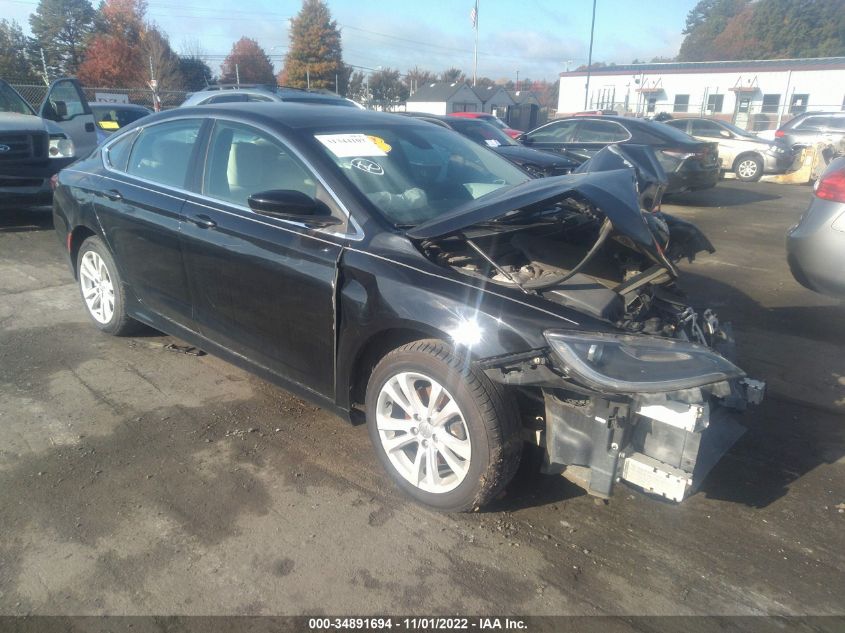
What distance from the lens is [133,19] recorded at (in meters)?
49.2

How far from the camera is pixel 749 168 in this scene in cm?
1560

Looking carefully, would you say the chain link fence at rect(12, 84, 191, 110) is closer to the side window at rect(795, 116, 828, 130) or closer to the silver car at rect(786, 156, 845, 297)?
the silver car at rect(786, 156, 845, 297)

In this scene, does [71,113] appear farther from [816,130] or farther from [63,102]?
[816,130]

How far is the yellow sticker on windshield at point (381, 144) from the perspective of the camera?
140 inches

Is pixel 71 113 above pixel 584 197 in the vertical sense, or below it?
above

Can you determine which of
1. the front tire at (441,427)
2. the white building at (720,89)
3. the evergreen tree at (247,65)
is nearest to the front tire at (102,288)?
the front tire at (441,427)

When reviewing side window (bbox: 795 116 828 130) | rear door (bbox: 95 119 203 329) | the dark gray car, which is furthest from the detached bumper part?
side window (bbox: 795 116 828 130)

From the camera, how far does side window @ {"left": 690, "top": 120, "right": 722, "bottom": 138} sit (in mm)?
16219

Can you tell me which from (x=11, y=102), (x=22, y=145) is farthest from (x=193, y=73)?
(x=22, y=145)

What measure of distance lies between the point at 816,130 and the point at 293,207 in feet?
63.1

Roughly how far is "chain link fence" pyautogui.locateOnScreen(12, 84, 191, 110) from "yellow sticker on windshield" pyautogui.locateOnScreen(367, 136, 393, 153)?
1544 centimetres

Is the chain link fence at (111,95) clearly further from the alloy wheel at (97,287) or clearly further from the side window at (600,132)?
the alloy wheel at (97,287)

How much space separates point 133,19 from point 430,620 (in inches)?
2263

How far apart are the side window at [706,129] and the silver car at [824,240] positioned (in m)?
12.5
